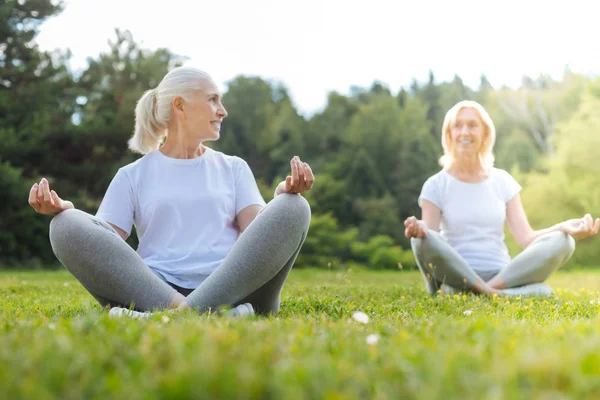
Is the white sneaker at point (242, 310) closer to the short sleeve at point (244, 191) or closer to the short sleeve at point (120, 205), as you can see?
the short sleeve at point (244, 191)

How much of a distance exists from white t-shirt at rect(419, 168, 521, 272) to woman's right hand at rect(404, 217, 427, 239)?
2.81ft

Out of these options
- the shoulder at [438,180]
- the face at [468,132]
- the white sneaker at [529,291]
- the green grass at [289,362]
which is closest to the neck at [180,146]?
the green grass at [289,362]

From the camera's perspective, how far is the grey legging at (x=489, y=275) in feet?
18.4

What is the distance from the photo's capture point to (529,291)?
595 centimetres

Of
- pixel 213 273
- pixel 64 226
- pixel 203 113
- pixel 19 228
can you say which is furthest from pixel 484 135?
pixel 19 228

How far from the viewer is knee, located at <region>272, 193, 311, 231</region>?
3.70m

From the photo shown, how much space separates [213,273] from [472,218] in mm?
3274

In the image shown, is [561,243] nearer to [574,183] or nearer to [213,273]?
[213,273]

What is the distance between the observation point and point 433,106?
34.8 metres

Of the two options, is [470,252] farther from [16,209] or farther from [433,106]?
[433,106]

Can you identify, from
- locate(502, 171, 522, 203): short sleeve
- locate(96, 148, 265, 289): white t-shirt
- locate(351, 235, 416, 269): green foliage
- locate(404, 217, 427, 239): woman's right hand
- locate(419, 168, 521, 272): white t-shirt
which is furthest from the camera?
locate(351, 235, 416, 269): green foliage

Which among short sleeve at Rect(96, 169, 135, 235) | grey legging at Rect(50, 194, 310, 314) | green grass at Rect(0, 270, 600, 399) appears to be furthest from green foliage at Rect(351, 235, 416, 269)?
green grass at Rect(0, 270, 600, 399)

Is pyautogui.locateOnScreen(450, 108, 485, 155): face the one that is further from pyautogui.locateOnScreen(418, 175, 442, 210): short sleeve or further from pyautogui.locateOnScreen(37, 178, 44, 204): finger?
pyautogui.locateOnScreen(37, 178, 44, 204): finger

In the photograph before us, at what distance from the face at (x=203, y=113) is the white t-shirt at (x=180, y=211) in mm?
213
